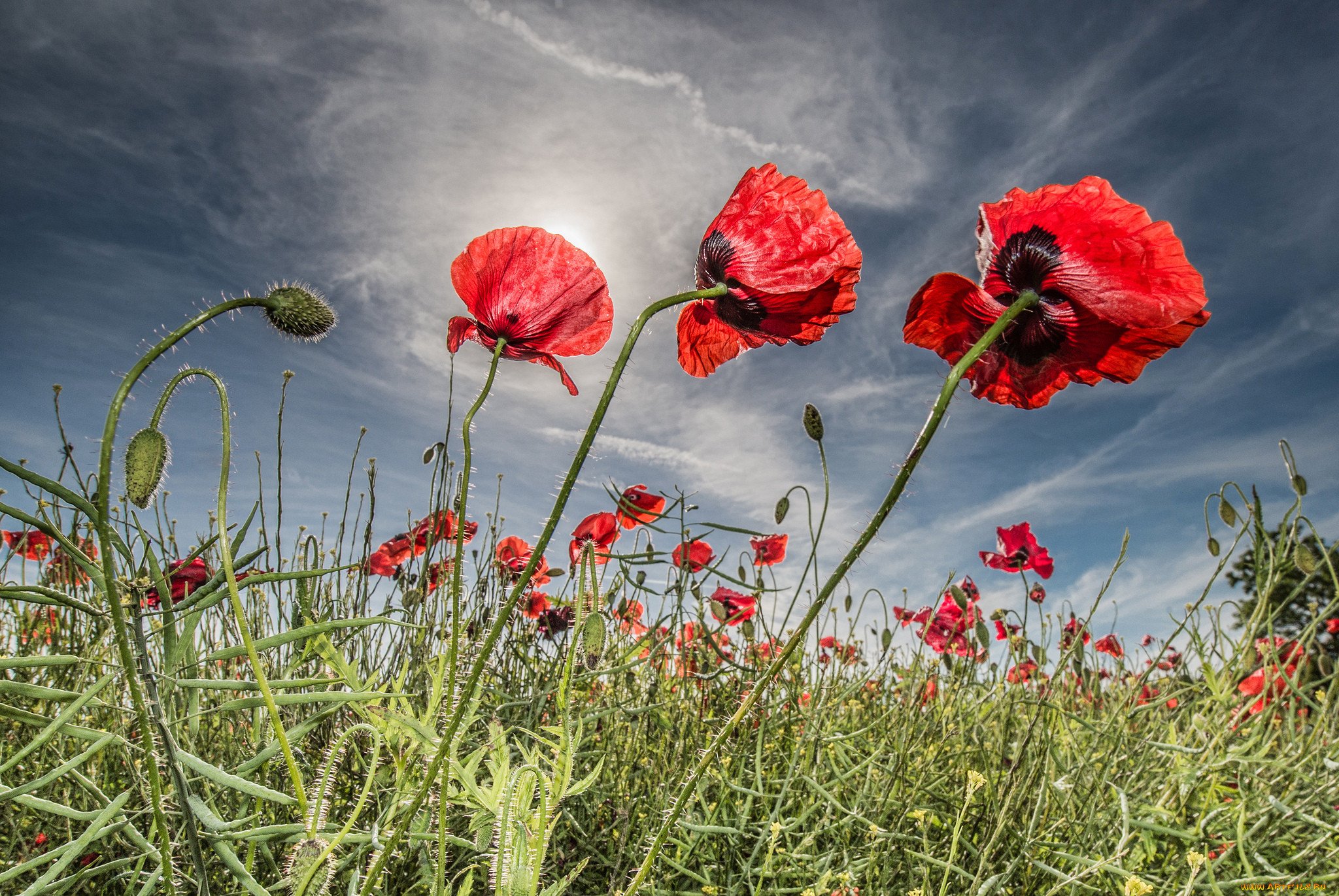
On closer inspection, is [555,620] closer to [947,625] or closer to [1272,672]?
[947,625]

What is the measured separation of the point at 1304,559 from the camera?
6.61ft

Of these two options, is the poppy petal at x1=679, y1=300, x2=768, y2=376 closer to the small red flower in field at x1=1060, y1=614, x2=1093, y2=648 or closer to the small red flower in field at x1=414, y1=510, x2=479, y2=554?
the small red flower in field at x1=414, y1=510, x2=479, y2=554

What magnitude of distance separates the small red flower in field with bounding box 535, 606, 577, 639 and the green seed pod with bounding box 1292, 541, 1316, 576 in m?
2.24

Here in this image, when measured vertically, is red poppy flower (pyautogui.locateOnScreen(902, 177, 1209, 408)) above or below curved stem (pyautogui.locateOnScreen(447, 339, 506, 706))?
above

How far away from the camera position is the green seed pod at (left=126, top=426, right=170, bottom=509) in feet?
3.17

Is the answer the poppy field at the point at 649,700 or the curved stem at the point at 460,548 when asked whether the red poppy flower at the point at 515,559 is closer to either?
the poppy field at the point at 649,700

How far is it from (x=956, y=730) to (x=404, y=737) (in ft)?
7.41

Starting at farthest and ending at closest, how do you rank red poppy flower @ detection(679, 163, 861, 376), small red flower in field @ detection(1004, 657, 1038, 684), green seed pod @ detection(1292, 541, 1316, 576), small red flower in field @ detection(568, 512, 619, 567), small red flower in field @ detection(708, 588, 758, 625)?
small red flower in field @ detection(1004, 657, 1038, 684)
small red flower in field @ detection(708, 588, 758, 625)
small red flower in field @ detection(568, 512, 619, 567)
green seed pod @ detection(1292, 541, 1316, 576)
red poppy flower @ detection(679, 163, 861, 376)

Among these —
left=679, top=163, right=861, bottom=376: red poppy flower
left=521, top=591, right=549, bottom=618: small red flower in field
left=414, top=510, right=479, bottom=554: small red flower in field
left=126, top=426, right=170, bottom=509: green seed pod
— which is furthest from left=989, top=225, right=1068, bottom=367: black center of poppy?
left=521, top=591, right=549, bottom=618: small red flower in field

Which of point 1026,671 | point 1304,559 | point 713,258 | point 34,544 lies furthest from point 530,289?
point 1026,671

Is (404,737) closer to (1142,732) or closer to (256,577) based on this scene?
(256,577)

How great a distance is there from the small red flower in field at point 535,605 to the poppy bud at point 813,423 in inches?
59.3

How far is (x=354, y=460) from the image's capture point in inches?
95.8

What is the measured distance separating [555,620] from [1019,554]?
2.00m
